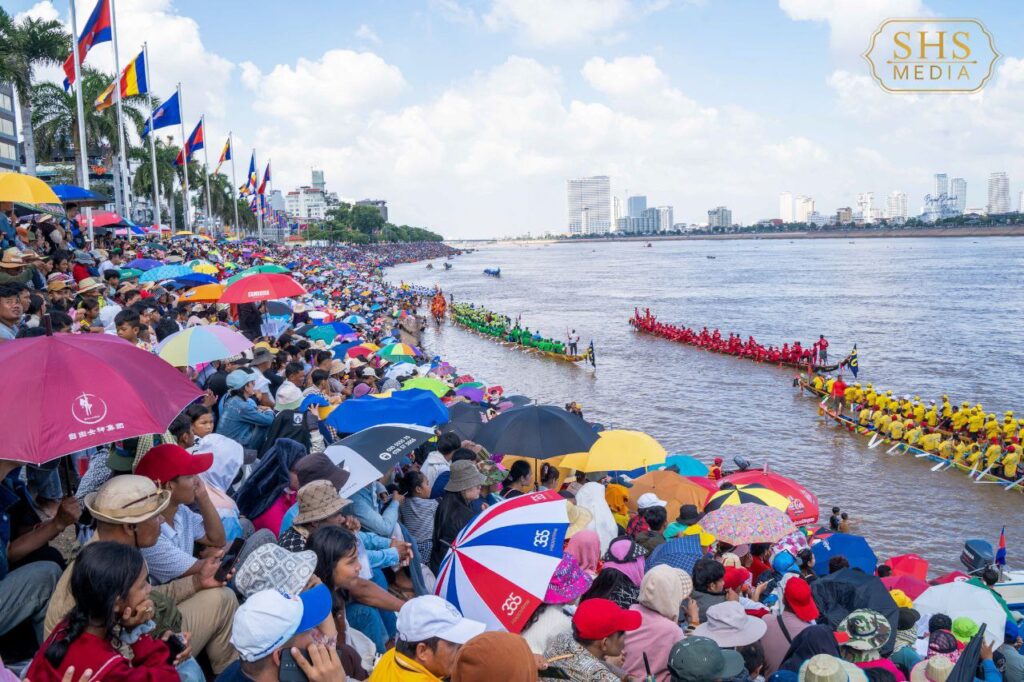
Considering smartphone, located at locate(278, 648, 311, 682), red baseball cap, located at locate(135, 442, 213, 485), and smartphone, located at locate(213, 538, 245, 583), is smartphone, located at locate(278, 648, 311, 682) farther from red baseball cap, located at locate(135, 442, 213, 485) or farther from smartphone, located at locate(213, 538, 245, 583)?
red baseball cap, located at locate(135, 442, 213, 485)

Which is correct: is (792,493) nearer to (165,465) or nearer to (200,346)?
(200,346)

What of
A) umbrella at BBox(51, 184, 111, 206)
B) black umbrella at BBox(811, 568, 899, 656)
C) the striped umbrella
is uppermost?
umbrella at BBox(51, 184, 111, 206)

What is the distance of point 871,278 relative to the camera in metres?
83.3

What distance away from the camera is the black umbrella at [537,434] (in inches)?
302

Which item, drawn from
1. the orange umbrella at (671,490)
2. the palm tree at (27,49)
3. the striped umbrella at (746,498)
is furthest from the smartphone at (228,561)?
the palm tree at (27,49)

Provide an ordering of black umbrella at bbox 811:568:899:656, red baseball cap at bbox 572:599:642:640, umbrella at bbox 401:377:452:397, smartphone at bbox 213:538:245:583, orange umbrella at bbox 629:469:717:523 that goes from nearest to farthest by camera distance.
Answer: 1. red baseball cap at bbox 572:599:642:640
2. smartphone at bbox 213:538:245:583
3. black umbrella at bbox 811:568:899:656
4. orange umbrella at bbox 629:469:717:523
5. umbrella at bbox 401:377:452:397

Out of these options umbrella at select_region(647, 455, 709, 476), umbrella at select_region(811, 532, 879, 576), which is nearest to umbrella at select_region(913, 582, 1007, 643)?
umbrella at select_region(811, 532, 879, 576)

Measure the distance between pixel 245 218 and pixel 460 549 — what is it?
99.0 meters

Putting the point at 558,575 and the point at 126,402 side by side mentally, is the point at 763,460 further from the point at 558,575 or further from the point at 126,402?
the point at 126,402

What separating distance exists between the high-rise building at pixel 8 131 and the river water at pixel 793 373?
33.2 metres

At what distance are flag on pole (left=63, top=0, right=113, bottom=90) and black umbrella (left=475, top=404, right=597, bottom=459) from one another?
17.0 metres

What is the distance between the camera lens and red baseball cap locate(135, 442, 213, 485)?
4020mm

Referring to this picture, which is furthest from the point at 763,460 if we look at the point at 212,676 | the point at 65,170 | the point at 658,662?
the point at 65,170

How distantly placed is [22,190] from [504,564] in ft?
30.1
